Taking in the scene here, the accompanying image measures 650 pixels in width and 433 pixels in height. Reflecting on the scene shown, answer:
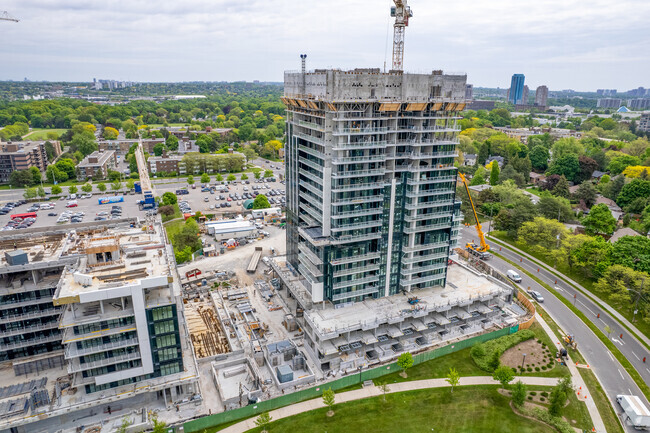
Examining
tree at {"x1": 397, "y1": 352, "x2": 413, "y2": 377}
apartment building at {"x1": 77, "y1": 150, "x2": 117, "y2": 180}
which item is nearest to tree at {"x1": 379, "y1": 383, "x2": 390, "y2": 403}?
tree at {"x1": 397, "y1": 352, "x2": 413, "y2": 377}

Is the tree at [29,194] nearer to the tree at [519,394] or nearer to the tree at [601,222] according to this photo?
the tree at [519,394]

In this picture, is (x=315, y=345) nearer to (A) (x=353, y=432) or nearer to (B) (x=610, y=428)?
(A) (x=353, y=432)

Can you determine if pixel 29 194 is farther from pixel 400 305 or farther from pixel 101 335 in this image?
pixel 400 305

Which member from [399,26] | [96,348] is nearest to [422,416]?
[96,348]

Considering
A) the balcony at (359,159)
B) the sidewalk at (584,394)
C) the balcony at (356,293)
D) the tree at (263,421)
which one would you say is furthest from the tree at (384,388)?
the balcony at (359,159)

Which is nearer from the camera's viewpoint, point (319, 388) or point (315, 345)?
point (319, 388)

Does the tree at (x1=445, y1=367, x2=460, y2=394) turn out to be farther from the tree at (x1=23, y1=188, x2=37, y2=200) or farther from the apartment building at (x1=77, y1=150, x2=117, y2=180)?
the apartment building at (x1=77, y1=150, x2=117, y2=180)

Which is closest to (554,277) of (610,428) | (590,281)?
(590,281)
